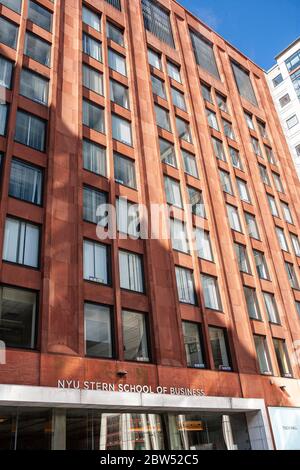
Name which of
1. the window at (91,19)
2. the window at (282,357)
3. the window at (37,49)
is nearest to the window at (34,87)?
the window at (37,49)

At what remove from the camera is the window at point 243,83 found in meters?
44.1

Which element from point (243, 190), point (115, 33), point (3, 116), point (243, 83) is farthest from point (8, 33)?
point (243, 83)

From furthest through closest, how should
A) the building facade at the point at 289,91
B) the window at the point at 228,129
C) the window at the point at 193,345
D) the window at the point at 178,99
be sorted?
1. the building facade at the point at 289,91
2. the window at the point at 228,129
3. the window at the point at 178,99
4. the window at the point at 193,345

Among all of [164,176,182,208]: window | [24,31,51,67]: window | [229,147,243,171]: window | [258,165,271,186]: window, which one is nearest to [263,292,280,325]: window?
[164,176,182,208]: window

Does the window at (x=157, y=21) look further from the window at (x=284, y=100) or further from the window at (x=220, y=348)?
the window at (x=220, y=348)

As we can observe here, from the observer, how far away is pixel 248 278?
29.0 m

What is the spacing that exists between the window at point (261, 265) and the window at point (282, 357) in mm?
4770

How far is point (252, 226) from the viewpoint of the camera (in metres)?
33.1

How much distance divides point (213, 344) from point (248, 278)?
6.89 m

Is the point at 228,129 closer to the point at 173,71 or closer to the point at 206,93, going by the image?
the point at 206,93

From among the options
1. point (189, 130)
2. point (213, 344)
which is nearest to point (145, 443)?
point (213, 344)

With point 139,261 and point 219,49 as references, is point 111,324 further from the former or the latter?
point 219,49

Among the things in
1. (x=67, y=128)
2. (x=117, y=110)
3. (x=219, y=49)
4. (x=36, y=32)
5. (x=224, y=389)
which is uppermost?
(x=219, y=49)

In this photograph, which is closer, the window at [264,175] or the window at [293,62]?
the window at [264,175]
